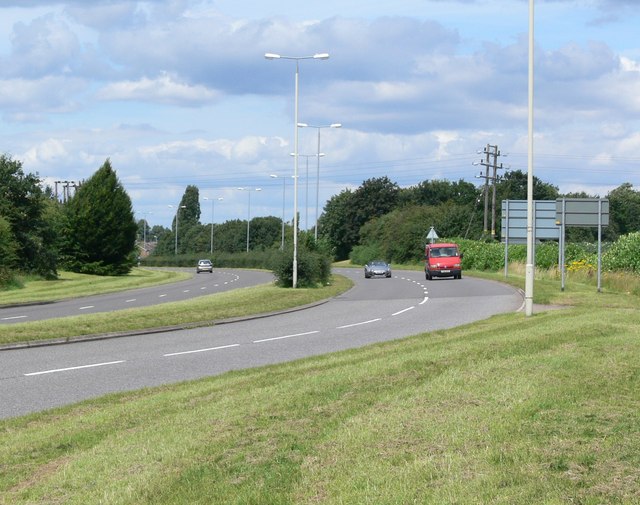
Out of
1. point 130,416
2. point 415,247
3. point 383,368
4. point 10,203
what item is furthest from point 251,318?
point 415,247

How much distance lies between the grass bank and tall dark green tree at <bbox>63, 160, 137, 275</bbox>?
70016 mm

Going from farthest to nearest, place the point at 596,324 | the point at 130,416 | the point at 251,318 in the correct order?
the point at 251,318 < the point at 596,324 < the point at 130,416

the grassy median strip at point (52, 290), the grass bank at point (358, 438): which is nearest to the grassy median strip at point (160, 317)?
the grass bank at point (358, 438)

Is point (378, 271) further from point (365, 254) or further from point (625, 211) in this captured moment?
point (625, 211)

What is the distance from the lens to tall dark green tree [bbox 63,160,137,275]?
8044cm

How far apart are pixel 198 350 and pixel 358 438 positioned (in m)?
10.9

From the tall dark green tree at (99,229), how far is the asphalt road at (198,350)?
51.8 m

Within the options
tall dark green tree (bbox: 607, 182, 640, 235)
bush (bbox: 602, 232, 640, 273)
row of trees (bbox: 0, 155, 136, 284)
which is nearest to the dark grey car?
bush (bbox: 602, 232, 640, 273)

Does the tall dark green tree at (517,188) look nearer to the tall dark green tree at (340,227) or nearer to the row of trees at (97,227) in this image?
the tall dark green tree at (340,227)

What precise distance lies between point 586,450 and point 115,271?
77198mm

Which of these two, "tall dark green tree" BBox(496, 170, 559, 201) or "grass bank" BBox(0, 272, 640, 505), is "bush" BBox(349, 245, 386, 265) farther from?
"grass bank" BBox(0, 272, 640, 505)

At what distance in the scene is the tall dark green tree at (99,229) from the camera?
8044 centimetres

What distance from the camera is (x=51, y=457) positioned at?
8117mm

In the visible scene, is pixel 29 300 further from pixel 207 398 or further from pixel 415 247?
pixel 415 247
